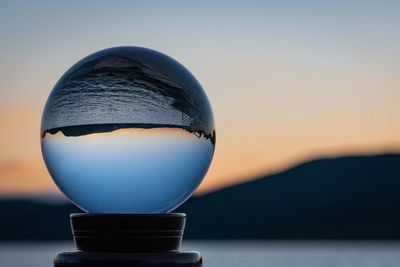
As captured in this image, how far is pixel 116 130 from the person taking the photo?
25.7ft

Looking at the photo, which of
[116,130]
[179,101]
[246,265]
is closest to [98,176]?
[116,130]

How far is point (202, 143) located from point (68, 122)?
1.08 metres

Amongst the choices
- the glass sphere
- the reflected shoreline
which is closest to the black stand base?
the glass sphere

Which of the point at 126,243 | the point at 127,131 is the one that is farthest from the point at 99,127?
the point at 126,243

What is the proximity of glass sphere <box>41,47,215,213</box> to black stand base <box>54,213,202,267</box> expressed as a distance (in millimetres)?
161

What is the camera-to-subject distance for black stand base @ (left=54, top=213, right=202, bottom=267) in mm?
8047

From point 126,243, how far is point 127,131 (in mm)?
940

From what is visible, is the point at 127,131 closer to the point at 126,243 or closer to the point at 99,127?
the point at 99,127

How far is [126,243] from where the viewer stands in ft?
26.7

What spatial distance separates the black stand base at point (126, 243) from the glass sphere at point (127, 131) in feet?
0.53

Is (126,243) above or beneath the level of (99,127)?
beneath

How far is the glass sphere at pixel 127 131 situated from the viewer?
25.7ft

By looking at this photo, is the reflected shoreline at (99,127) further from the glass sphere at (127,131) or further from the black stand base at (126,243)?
the black stand base at (126,243)

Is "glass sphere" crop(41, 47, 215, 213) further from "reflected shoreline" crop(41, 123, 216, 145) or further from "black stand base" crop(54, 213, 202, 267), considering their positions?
"black stand base" crop(54, 213, 202, 267)
